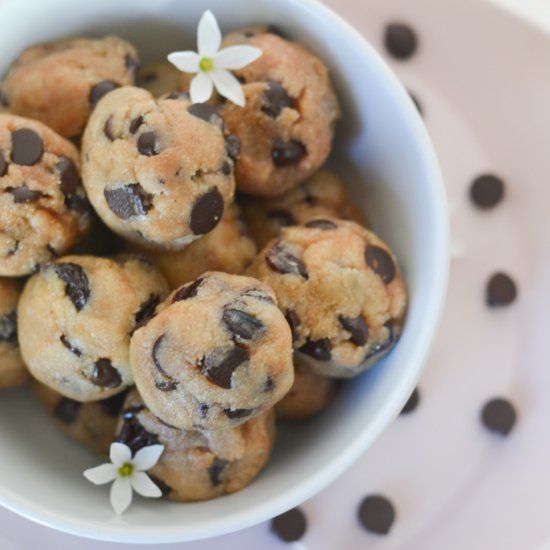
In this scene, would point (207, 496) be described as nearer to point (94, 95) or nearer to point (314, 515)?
point (314, 515)

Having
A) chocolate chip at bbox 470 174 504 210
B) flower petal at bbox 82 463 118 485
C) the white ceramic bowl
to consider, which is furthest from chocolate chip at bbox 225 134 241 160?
chocolate chip at bbox 470 174 504 210

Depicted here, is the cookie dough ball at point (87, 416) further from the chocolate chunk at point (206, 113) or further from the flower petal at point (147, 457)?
the chocolate chunk at point (206, 113)

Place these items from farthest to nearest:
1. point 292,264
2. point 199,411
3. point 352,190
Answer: point 352,190
point 292,264
point 199,411

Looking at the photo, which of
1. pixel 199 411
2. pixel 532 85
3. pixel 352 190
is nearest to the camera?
pixel 199 411

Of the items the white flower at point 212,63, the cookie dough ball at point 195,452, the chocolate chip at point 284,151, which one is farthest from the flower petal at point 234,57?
the cookie dough ball at point 195,452

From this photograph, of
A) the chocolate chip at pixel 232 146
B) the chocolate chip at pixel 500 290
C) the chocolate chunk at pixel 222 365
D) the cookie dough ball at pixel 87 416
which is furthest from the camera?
the chocolate chip at pixel 500 290

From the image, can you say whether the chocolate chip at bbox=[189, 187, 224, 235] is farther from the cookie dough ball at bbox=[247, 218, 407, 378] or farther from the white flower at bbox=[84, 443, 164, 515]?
the white flower at bbox=[84, 443, 164, 515]

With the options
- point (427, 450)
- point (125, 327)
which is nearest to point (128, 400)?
point (125, 327)
